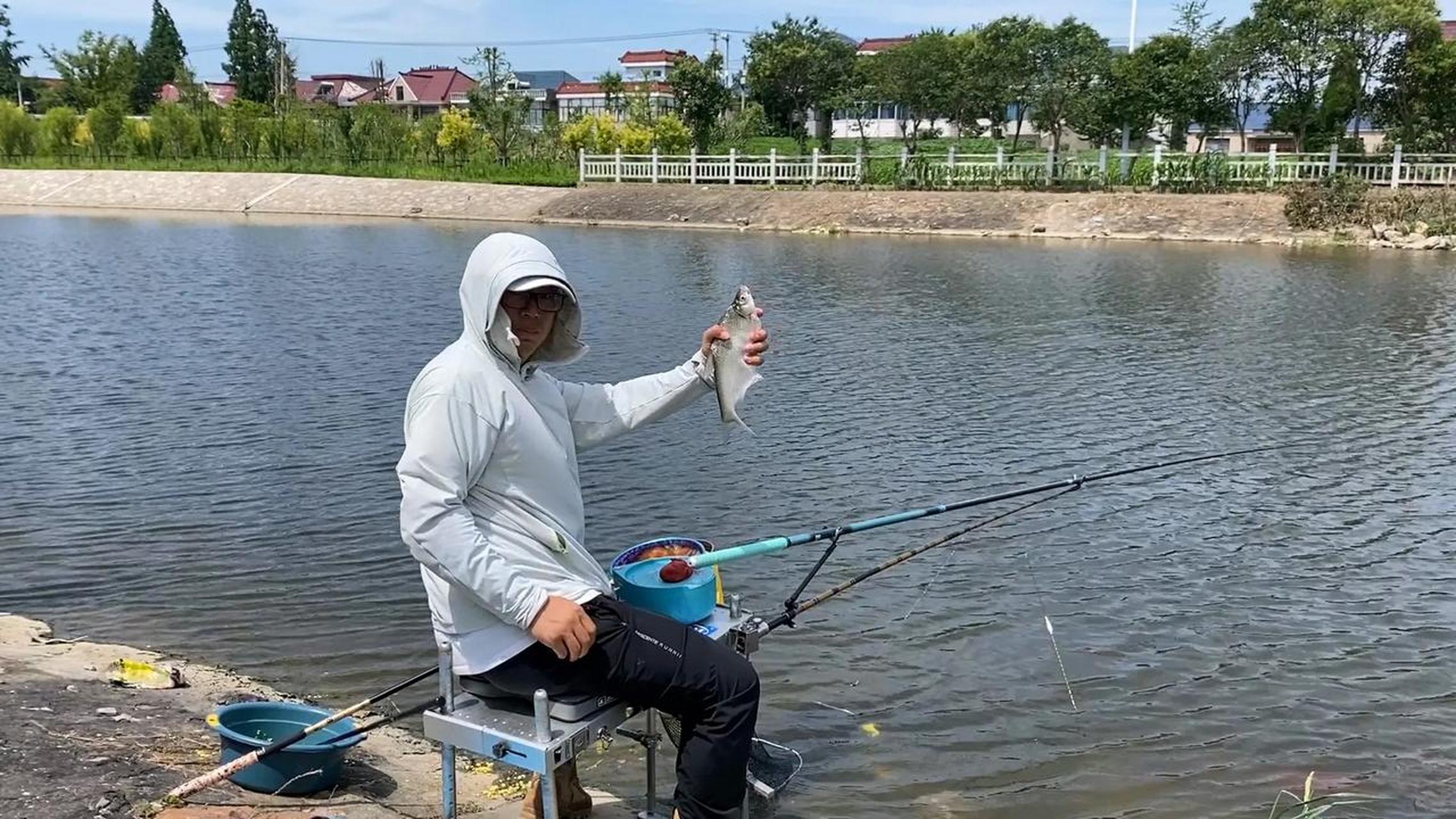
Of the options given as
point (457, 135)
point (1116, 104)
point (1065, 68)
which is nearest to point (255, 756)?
point (1116, 104)

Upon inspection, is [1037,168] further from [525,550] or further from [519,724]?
[519,724]

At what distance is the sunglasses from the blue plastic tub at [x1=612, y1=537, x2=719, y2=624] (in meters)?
0.89

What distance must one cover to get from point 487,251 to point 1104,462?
23.9 ft

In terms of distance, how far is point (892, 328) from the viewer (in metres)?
16.2

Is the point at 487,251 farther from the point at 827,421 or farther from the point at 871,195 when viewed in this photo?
the point at 871,195

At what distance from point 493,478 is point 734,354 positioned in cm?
91

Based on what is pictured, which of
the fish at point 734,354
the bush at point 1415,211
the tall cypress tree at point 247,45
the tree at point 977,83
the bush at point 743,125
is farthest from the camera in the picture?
the tall cypress tree at point 247,45

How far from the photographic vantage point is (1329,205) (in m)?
30.0

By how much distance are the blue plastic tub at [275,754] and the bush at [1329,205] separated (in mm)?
30982

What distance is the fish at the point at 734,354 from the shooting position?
3500mm

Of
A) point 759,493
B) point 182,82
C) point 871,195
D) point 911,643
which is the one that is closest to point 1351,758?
point 911,643

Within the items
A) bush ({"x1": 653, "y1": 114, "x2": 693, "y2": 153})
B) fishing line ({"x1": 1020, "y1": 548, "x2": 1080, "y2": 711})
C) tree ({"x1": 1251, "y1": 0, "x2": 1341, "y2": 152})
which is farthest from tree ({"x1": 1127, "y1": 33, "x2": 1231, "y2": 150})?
fishing line ({"x1": 1020, "y1": 548, "x2": 1080, "y2": 711})

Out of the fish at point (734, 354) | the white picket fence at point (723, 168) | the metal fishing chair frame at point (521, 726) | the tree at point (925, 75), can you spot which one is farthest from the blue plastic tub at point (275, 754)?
the tree at point (925, 75)

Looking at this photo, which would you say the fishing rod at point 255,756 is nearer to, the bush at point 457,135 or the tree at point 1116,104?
the tree at point 1116,104
